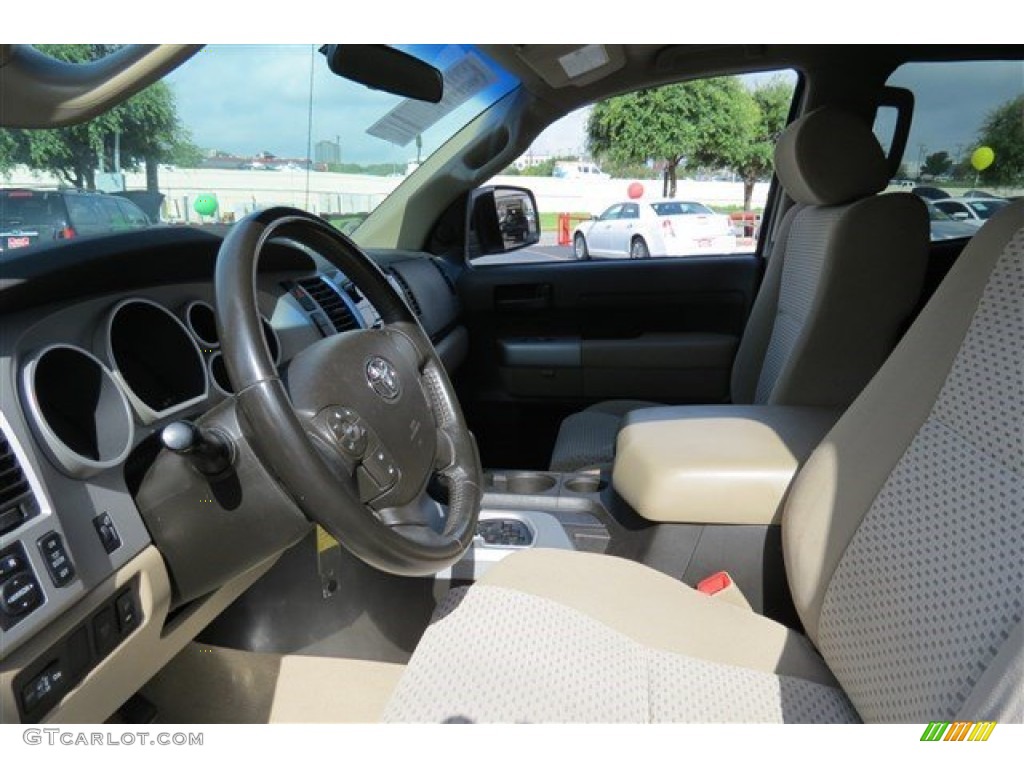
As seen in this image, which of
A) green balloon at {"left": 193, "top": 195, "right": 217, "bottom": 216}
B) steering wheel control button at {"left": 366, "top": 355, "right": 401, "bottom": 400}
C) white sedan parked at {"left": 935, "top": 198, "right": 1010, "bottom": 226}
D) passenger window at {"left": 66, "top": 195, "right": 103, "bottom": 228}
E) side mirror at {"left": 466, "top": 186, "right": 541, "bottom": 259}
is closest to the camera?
steering wheel control button at {"left": 366, "top": 355, "right": 401, "bottom": 400}

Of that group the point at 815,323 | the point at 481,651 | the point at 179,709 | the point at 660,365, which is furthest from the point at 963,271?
the point at 660,365

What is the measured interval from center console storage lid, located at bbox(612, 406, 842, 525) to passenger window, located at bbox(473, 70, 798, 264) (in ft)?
4.17

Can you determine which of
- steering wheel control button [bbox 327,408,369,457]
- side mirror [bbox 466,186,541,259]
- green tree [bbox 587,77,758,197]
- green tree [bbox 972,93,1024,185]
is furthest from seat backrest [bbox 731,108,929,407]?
side mirror [bbox 466,186,541,259]

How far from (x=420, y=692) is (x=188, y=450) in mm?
425

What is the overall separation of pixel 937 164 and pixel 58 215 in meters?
2.36

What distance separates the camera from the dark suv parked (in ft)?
3.78

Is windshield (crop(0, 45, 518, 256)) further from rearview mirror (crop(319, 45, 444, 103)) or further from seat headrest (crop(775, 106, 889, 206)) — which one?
seat headrest (crop(775, 106, 889, 206))

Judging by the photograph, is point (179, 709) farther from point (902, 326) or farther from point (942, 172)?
point (942, 172)

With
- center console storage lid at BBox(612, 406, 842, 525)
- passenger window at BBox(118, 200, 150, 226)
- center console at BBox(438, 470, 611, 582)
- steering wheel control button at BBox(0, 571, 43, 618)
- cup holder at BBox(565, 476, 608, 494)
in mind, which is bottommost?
center console at BBox(438, 470, 611, 582)

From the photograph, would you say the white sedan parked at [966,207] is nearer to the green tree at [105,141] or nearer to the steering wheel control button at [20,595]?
the green tree at [105,141]

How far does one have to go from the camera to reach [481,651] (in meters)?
1.09

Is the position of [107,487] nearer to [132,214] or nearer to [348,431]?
[348,431]

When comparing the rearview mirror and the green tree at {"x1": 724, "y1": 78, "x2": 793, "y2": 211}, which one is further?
the green tree at {"x1": 724, "y1": 78, "x2": 793, "y2": 211}

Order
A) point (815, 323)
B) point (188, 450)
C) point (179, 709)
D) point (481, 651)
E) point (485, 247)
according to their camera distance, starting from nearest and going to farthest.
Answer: point (188, 450) → point (481, 651) → point (179, 709) → point (815, 323) → point (485, 247)
